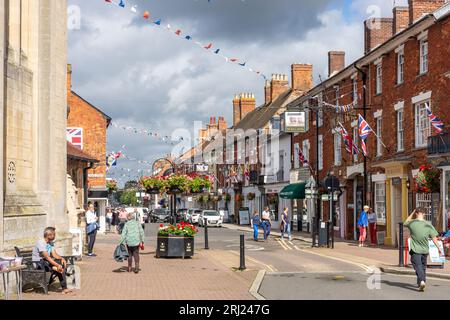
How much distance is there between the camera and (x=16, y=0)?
53.6ft

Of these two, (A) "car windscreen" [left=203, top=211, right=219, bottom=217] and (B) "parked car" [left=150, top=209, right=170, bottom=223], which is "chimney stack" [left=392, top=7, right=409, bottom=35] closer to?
(A) "car windscreen" [left=203, top=211, right=219, bottom=217]

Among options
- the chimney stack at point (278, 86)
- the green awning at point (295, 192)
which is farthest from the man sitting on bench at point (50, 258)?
the chimney stack at point (278, 86)

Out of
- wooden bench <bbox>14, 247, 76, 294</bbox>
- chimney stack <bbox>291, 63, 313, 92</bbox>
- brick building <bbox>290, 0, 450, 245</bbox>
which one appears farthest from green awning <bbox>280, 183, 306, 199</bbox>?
wooden bench <bbox>14, 247, 76, 294</bbox>

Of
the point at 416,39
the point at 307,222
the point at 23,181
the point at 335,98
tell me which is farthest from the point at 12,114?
the point at 307,222

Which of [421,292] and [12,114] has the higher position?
[12,114]

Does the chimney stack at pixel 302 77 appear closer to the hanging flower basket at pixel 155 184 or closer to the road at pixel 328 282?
the hanging flower basket at pixel 155 184

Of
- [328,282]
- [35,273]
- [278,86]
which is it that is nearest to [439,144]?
[328,282]

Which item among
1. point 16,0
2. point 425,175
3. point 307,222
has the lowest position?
point 307,222

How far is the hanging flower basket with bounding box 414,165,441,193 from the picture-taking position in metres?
24.5

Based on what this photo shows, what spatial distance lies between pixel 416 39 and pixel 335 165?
1198 centimetres

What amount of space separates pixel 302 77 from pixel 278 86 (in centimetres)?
813

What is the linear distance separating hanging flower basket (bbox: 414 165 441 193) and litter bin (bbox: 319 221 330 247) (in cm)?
516

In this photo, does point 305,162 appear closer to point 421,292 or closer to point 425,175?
point 425,175
